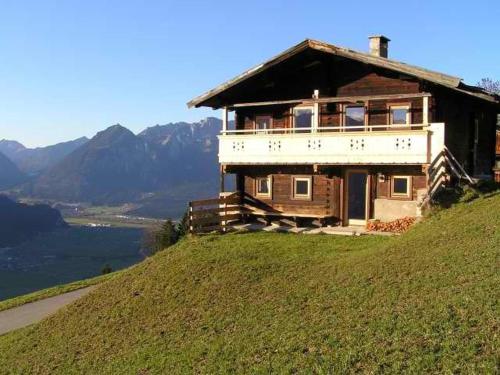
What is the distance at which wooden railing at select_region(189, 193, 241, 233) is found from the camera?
24.2 meters

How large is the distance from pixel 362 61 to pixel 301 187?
6.37 metres

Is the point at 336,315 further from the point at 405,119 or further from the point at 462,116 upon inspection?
the point at 462,116

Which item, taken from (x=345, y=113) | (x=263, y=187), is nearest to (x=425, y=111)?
(x=345, y=113)

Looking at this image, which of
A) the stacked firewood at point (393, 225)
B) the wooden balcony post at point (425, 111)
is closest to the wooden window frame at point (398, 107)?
the wooden balcony post at point (425, 111)

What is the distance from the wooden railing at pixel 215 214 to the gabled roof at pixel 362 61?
4977mm

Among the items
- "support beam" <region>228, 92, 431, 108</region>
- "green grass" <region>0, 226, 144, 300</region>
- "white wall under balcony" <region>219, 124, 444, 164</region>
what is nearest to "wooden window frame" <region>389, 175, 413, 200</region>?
"white wall under balcony" <region>219, 124, 444, 164</region>

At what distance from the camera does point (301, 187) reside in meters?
26.2

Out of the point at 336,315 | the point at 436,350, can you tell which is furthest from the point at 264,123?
the point at 436,350

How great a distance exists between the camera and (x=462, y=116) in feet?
85.6

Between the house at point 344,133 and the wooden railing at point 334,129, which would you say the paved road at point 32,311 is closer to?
the house at point 344,133

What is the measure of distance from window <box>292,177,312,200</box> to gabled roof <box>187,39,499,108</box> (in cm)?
525

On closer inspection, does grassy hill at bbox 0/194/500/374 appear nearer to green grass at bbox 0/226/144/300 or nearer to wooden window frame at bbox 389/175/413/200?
wooden window frame at bbox 389/175/413/200

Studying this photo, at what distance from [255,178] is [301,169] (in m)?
2.45

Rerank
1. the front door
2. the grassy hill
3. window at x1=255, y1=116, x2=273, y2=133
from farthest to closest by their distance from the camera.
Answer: window at x1=255, y1=116, x2=273, y2=133 < the front door < the grassy hill
